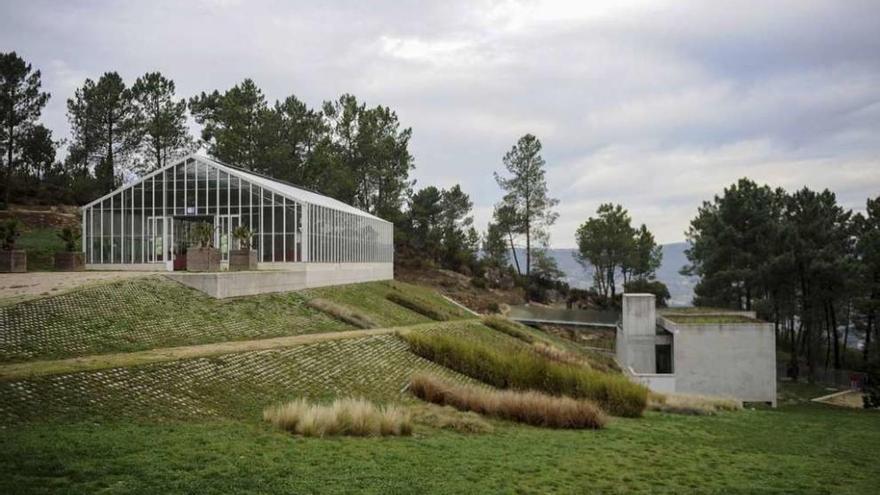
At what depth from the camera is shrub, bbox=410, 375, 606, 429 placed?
13.7 metres

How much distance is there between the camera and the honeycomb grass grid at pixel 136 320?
1438 centimetres

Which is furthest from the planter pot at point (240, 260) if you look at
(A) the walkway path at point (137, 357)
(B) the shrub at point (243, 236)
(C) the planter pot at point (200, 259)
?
(A) the walkway path at point (137, 357)

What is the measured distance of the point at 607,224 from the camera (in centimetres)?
6775

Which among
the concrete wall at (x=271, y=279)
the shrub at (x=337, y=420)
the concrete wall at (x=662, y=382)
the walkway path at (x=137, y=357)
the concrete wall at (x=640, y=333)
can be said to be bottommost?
the concrete wall at (x=662, y=382)

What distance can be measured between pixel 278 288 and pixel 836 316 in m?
47.0

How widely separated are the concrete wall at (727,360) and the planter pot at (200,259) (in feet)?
76.8

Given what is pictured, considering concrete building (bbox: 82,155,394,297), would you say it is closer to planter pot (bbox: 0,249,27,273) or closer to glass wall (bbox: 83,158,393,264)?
glass wall (bbox: 83,158,393,264)

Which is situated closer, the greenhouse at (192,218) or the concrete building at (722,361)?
the concrete building at (722,361)

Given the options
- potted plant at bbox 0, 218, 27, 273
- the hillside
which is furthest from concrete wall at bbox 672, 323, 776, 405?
potted plant at bbox 0, 218, 27, 273

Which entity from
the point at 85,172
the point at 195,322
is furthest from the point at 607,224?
the point at 195,322

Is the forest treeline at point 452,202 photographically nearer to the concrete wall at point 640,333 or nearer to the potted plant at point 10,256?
the concrete wall at point 640,333

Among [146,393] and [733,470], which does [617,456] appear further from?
[146,393]

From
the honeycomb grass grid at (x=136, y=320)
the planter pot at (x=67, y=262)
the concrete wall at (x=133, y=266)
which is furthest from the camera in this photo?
the concrete wall at (x=133, y=266)

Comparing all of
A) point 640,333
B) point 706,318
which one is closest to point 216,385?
point 640,333
